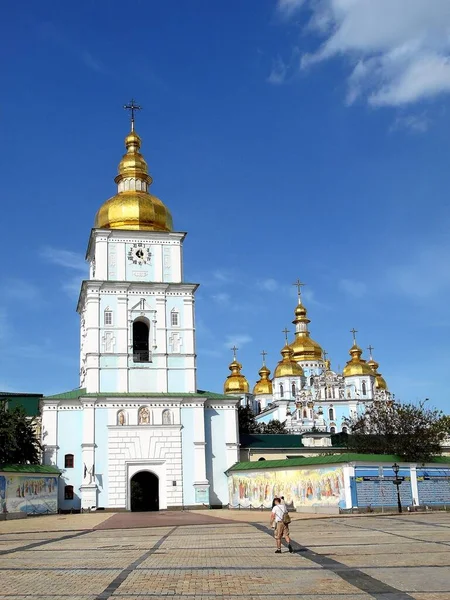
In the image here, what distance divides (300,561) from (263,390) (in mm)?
86114

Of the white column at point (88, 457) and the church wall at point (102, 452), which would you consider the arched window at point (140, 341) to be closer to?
the church wall at point (102, 452)

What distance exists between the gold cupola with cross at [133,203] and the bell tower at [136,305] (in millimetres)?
61

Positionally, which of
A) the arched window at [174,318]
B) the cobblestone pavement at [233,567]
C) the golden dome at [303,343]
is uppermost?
the golden dome at [303,343]

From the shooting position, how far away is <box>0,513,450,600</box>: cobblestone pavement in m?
9.40

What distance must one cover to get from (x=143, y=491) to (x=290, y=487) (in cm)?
1374

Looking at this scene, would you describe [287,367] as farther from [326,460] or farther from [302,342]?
[326,460]

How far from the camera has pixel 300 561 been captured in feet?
41.6

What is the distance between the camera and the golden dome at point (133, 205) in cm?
4453

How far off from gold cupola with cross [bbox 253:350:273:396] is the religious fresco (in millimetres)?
57730

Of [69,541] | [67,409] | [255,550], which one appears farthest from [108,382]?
[255,550]

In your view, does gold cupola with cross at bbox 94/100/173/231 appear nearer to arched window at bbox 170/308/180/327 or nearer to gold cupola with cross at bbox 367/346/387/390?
arched window at bbox 170/308/180/327

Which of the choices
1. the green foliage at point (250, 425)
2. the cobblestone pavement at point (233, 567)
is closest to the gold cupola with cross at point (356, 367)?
the green foliage at point (250, 425)

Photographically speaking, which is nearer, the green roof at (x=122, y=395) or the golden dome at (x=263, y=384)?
the green roof at (x=122, y=395)

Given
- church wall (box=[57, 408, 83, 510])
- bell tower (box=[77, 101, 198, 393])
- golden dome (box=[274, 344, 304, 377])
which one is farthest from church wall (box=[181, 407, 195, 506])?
golden dome (box=[274, 344, 304, 377])
